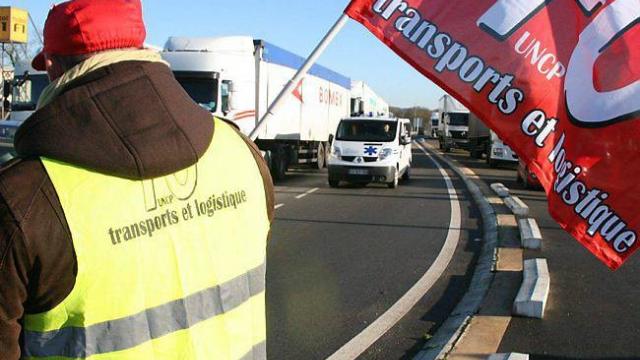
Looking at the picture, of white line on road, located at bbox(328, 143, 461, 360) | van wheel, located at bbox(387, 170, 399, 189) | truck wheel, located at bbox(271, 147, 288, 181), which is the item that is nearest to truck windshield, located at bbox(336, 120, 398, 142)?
van wheel, located at bbox(387, 170, 399, 189)

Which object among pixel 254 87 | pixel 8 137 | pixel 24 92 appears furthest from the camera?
pixel 254 87

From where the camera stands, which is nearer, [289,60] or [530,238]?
[530,238]

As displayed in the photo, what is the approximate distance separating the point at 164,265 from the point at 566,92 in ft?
8.50

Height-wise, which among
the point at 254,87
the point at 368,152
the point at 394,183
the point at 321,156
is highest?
the point at 254,87

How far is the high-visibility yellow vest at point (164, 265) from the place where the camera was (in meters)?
1.41

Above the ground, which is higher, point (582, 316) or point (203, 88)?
point (203, 88)

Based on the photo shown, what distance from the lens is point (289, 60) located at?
21750 millimetres

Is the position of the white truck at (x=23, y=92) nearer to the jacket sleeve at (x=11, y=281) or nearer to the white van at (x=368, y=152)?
the white van at (x=368, y=152)

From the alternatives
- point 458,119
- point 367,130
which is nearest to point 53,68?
point 367,130

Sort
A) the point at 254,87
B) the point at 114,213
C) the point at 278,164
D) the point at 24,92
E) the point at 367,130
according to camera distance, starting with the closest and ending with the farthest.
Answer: the point at 114,213 < the point at 24,92 < the point at 254,87 < the point at 367,130 < the point at 278,164

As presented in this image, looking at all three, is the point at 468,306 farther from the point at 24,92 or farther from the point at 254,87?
the point at 24,92

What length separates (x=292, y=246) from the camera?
9.51m

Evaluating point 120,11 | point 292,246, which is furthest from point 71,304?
point 292,246

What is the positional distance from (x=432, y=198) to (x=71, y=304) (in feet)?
50.5
